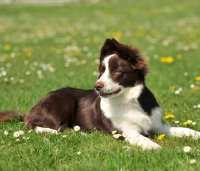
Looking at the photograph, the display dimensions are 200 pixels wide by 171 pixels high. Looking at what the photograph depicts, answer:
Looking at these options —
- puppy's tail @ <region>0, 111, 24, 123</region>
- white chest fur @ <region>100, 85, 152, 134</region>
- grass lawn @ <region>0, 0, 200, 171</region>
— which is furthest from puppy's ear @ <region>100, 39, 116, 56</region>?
puppy's tail @ <region>0, 111, 24, 123</region>

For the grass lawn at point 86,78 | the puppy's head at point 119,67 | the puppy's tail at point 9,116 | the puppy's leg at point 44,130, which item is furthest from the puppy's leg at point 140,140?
the puppy's tail at point 9,116

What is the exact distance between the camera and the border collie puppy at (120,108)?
4922 mm

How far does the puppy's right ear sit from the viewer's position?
5.04 meters

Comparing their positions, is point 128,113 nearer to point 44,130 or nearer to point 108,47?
point 108,47

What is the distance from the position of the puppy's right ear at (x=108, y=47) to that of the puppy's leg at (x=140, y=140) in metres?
1.05

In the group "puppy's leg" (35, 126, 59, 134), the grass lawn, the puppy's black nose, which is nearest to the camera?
the grass lawn

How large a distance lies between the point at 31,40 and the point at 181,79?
8.51 meters

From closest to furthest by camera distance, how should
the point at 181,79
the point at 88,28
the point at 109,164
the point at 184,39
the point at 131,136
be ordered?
the point at 109,164, the point at 131,136, the point at 181,79, the point at 184,39, the point at 88,28

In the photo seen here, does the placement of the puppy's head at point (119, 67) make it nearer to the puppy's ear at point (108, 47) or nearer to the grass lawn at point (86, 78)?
the puppy's ear at point (108, 47)

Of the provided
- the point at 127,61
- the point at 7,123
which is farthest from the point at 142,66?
the point at 7,123

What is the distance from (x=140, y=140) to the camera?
15.6ft

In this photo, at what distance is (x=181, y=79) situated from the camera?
8.83 m

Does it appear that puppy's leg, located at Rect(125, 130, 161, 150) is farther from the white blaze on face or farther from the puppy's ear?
the puppy's ear

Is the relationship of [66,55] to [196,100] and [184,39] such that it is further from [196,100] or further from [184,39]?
[196,100]
